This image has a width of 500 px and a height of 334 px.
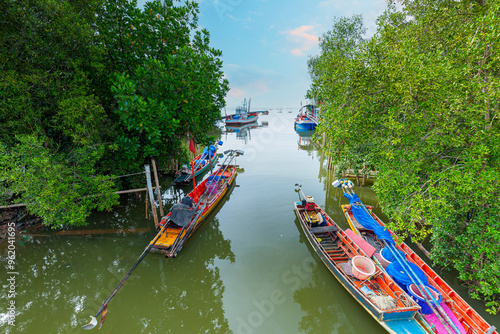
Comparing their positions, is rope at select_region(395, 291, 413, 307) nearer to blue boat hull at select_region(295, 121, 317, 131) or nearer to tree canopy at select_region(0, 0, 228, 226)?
tree canopy at select_region(0, 0, 228, 226)

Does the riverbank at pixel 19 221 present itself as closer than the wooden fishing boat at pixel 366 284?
No

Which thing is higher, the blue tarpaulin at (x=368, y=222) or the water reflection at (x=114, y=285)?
the blue tarpaulin at (x=368, y=222)

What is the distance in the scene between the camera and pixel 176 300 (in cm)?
743

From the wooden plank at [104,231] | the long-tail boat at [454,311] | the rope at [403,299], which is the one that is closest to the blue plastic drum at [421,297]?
the long-tail boat at [454,311]

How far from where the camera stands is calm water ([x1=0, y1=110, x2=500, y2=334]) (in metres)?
6.60

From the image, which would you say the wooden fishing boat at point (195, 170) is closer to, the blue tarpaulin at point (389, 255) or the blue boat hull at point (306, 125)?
the blue tarpaulin at point (389, 255)

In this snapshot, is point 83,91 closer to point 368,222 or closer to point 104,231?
point 104,231

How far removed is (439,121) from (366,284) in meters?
5.97

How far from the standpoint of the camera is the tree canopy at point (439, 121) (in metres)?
5.47

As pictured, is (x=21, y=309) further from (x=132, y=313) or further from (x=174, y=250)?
(x=174, y=250)

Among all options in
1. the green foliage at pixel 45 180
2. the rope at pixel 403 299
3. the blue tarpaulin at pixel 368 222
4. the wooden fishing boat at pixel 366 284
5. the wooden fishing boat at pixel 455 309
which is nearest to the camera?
the wooden fishing boat at pixel 455 309

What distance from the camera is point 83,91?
897cm

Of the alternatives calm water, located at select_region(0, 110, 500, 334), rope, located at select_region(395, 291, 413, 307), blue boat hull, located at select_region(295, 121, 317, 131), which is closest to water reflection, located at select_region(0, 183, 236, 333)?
calm water, located at select_region(0, 110, 500, 334)

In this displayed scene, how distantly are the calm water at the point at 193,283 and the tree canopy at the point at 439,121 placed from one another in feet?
8.85
